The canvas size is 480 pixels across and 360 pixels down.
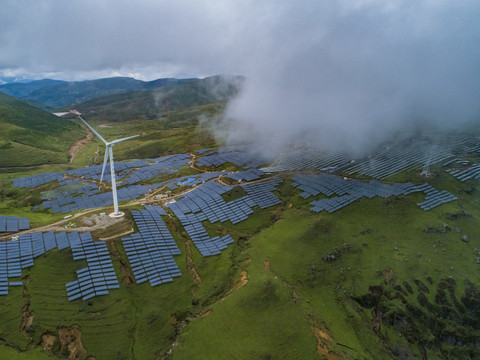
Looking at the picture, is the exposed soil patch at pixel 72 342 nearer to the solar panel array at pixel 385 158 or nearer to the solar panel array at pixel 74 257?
the solar panel array at pixel 74 257

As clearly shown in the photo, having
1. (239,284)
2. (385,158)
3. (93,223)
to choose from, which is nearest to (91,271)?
(93,223)

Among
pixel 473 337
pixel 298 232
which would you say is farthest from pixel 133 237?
pixel 473 337

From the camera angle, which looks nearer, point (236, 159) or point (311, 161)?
point (311, 161)

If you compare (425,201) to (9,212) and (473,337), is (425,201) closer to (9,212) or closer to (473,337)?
(473,337)

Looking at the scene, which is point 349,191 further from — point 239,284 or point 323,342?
point 323,342

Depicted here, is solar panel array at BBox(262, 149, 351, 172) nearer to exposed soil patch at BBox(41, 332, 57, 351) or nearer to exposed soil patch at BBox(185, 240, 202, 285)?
exposed soil patch at BBox(185, 240, 202, 285)

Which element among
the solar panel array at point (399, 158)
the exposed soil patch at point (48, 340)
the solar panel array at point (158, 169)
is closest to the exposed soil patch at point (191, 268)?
the exposed soil patch at point (48, 340)
